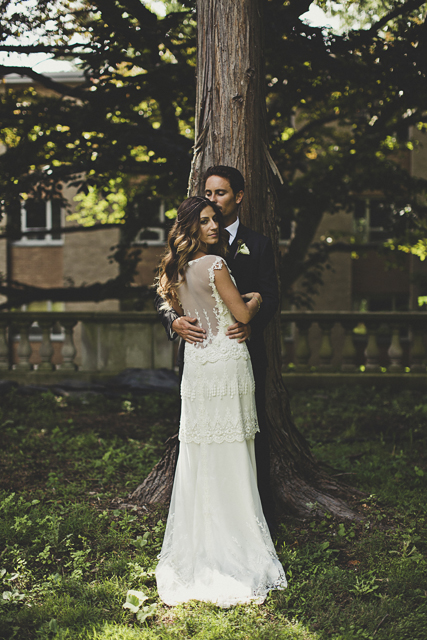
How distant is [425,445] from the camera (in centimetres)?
561

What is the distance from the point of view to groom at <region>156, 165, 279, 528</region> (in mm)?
3352

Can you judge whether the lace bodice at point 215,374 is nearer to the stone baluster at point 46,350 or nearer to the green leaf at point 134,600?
the green leaf at point 134,600

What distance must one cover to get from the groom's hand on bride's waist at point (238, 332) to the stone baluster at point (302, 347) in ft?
19.3

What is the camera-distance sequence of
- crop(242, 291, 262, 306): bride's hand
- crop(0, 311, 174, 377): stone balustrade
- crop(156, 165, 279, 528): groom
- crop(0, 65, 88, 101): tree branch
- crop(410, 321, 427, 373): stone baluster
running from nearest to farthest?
crop(242, 291, 262, 306): bride's hand
crop(156, 165, 279, 528): groom
crop(0, 65, 88, 101): tree branch
crop(0, 311, 174, 377): stone balustrade
crop(410, 321, 427, 373): stone baluster

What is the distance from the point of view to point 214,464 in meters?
3.11

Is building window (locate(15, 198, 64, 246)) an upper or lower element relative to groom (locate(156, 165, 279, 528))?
upper

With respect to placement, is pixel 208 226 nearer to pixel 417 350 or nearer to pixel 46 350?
pixel 46 350

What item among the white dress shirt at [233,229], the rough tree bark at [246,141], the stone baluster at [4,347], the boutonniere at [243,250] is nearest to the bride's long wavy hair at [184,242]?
the boutonniere at [243,250]

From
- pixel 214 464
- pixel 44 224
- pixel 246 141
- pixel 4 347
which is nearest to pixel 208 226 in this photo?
pixel 246 141

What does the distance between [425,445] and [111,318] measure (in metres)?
5.08

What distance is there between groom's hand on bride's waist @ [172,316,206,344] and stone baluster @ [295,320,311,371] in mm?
5931

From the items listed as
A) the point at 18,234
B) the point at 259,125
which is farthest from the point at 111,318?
the point at 259,125

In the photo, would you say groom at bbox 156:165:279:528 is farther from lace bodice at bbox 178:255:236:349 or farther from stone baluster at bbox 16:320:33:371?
stone baluster at bbox 16:320:33:371

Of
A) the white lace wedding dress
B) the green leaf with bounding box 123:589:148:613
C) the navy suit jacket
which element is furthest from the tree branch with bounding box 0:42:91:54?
the green leaf with bounding box 123:589:148:613
